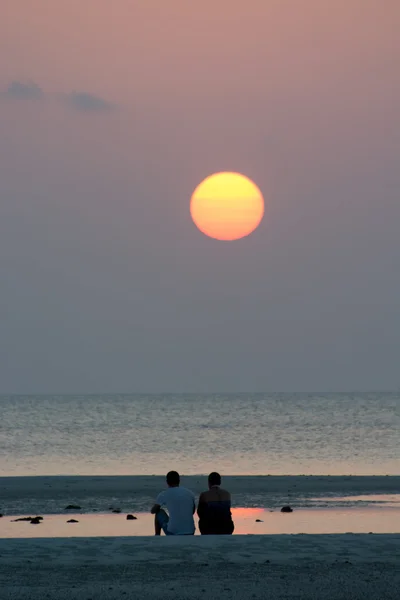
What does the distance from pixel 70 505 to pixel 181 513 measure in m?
14.9

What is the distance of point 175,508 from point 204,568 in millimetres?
3054

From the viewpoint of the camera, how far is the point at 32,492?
40219 millimetres

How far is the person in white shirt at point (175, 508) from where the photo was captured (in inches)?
795

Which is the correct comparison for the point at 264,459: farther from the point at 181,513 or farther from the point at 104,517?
the point at 181,513

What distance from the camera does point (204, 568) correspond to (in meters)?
17.4

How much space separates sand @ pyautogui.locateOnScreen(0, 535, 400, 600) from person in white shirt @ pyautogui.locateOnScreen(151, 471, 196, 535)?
2.50ft

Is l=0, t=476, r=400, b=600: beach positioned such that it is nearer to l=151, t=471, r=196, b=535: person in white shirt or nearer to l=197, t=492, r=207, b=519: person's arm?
l=151, t=471, r=196, b=535: person in white shirt

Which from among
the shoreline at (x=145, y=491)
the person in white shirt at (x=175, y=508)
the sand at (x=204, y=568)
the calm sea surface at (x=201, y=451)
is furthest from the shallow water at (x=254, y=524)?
the calm sea surface at (x=201, y=451)

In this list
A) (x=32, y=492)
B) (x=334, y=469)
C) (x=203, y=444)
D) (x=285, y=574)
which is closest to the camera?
(x=285, y=574)

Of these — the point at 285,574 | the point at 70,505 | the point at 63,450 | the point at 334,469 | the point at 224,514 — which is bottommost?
the point at 285,574

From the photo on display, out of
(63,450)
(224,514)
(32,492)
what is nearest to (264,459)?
(63,450)

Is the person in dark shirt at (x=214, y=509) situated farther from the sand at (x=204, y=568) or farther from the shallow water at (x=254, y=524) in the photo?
the shallow water at (x=254, y=524)

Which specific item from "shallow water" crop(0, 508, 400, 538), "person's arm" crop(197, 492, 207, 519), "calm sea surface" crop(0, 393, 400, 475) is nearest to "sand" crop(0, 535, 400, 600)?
"person's arm" crop(197, 492, 207, 519)

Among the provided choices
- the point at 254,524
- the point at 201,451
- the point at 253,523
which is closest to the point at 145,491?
the point at 253,523
